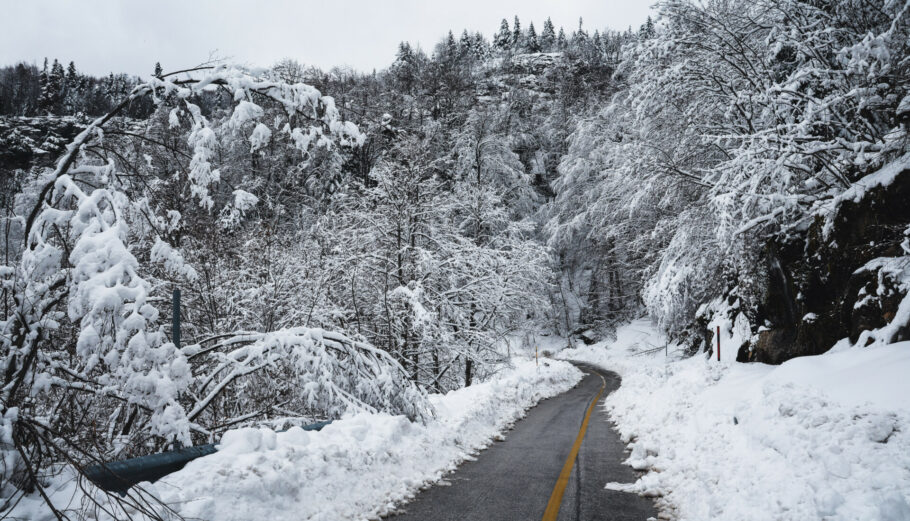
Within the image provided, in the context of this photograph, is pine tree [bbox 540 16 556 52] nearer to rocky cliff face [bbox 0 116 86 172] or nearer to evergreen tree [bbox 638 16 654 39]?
evergreen tree [bbox 638 16 654 39]

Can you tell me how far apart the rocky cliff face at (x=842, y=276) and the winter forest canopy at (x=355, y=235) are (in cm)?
4

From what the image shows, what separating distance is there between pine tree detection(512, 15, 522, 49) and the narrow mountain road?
83.2m

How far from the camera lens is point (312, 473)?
5.07 m

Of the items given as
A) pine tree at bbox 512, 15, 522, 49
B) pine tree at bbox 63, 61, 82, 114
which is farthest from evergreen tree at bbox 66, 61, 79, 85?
pine tree at bbox 512, 15, 522, 49

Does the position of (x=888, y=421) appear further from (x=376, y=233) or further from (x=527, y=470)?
(x=376, y=233)

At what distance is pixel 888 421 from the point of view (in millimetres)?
4473

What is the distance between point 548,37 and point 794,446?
97441 millimetres

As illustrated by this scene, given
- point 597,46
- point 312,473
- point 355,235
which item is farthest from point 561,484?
point 597,46

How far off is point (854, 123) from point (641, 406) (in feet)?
23.0

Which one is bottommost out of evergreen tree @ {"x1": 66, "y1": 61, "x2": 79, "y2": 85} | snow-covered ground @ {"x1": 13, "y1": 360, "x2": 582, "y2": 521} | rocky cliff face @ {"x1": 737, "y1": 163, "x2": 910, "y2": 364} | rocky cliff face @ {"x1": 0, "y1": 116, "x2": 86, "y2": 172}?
snow-covered ground @ {"x1": 13, "y1": 360, "x2": 582, "y2": 521}

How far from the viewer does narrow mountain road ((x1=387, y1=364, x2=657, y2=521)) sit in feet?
16.3

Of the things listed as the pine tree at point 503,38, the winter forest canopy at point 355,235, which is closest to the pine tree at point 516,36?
the pine tree at point 503,38

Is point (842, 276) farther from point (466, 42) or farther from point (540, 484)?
point (466, 42)

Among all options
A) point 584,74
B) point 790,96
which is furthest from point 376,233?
point 584,74
